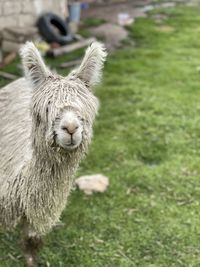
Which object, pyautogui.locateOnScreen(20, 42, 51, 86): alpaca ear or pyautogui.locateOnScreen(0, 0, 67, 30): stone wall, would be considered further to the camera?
pyautogui.locateOnScreen(0, 0, 67, 30): stone wall

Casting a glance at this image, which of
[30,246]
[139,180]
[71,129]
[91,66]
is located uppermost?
[91,66]

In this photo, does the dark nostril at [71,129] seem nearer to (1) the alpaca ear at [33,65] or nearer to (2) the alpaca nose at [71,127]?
(2) the alpaca nose at [71,127]

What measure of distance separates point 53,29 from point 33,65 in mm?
6862

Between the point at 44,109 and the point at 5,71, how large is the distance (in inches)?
223

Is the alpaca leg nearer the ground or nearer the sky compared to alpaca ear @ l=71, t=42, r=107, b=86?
nearer the ground

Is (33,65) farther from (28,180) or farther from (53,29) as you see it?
(53,29)

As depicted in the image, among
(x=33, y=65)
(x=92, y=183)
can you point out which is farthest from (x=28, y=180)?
(x=92, y=183)

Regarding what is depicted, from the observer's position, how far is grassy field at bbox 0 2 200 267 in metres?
4.35

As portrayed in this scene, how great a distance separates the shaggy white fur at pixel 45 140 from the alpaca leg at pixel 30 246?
0.32 ft

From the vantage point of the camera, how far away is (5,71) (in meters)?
8.41

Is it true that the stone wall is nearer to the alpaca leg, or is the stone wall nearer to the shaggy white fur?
the shaggy white fur

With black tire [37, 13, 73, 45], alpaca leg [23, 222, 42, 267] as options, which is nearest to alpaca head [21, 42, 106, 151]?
alpaca leg [23, 222, 42, 267]

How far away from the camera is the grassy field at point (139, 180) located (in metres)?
4.35

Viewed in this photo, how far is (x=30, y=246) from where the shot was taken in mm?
3916
